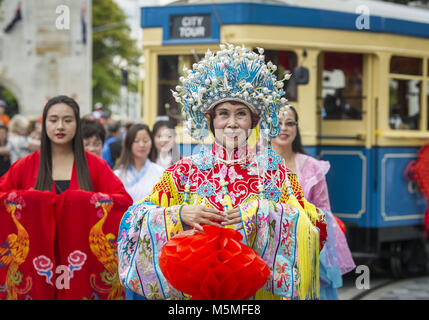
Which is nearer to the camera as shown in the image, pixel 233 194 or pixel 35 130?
pixel 233 194

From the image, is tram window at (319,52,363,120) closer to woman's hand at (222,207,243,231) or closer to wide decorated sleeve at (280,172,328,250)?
wide decorated sleeve at (280,172,328,250)

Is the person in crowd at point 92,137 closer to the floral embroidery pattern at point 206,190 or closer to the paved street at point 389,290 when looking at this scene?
the paved street at point 389,290

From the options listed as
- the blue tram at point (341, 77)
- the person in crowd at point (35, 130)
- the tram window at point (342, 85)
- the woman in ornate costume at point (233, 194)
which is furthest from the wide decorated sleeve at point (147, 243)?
the person in crowd at point (35, 130)

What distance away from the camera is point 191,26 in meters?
8.94

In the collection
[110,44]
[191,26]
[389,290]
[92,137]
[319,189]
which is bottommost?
[389,290]

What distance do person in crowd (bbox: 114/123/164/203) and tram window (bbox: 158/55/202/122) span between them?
2.01 m

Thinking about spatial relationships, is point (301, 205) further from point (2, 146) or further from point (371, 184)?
point (2, 146)

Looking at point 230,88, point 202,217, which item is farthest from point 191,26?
point 202,217

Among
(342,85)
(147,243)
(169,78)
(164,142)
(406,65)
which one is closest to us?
(147,243)

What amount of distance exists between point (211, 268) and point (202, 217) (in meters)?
0.31

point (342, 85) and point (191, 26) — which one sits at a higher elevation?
point (191, 26)

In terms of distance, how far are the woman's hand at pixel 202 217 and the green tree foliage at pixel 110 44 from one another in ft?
123

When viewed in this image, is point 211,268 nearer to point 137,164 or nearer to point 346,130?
point 137,164

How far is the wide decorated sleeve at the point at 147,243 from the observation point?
11.5 feet
